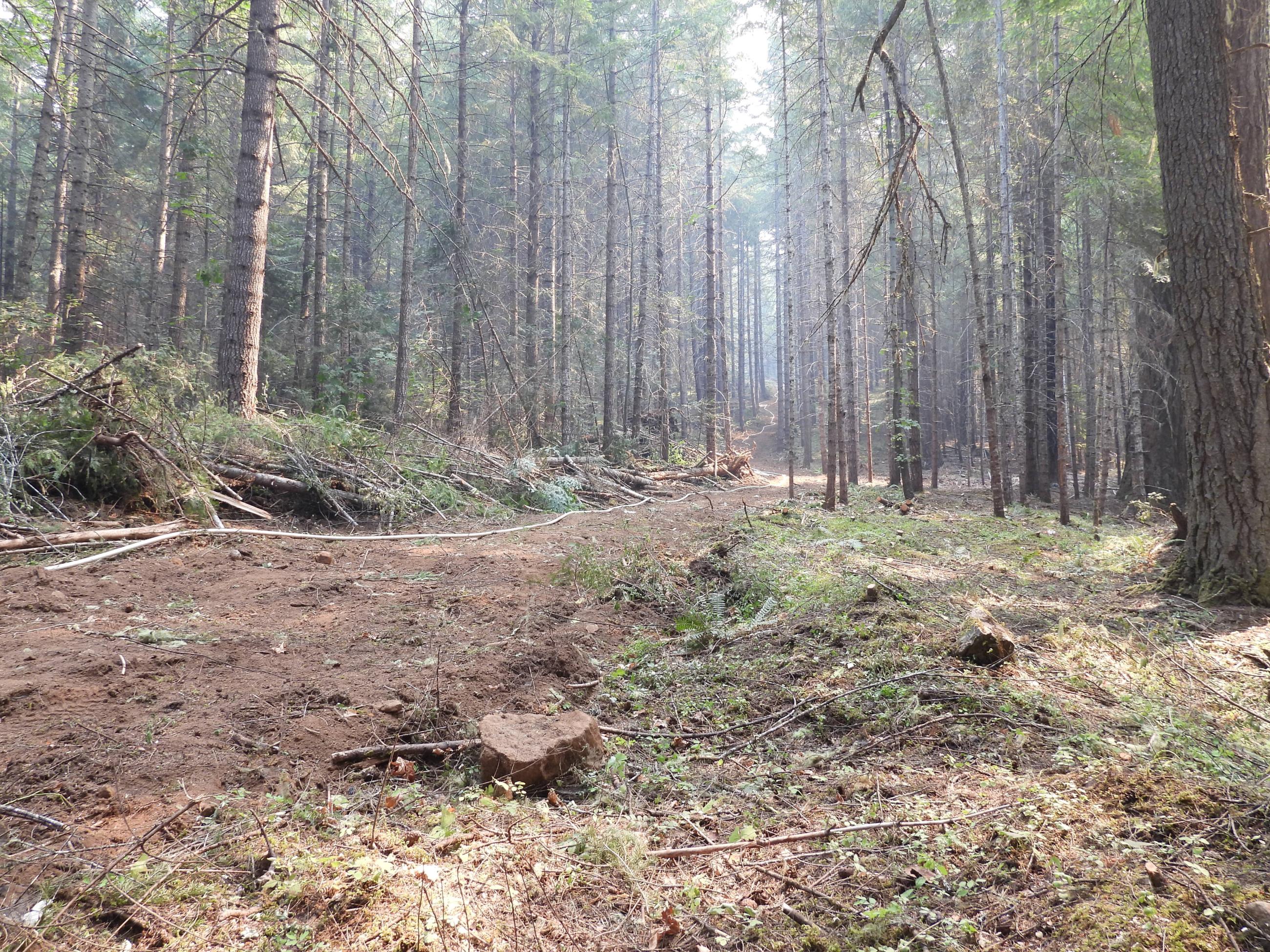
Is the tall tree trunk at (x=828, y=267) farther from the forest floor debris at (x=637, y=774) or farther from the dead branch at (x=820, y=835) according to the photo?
the dead branch at (x=820, y=835)

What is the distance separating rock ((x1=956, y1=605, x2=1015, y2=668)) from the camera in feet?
11.0

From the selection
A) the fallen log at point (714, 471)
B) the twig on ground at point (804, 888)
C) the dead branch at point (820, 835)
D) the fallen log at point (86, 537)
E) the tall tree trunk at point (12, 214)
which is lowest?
the twig on ground at point (804, 888)

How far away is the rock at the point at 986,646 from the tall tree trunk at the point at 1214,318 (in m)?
2.46

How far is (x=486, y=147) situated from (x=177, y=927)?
1045 inches

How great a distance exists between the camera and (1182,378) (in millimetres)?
5031

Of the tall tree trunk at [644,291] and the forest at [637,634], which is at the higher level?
the tall tree trunk at [644,291]

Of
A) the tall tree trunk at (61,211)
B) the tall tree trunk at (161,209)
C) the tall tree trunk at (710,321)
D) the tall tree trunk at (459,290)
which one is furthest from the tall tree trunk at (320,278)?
the tall tree trunk at (710,321)

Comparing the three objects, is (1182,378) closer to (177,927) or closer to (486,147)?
(177,927)

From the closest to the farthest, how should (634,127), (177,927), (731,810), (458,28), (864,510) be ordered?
(177,927)
(731,810)
(864,510)
(458,28)
(634,127)

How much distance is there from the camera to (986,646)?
11.0 ft

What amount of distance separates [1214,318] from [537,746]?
5520 millimetres

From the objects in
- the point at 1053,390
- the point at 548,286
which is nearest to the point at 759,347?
the point at 548,286

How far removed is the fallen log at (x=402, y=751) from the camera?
2.56 metres

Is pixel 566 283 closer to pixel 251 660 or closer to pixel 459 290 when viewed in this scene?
pixel 459 290
